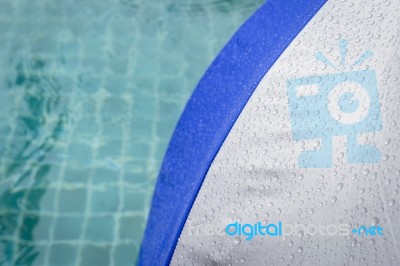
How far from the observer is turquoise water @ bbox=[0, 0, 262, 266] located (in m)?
2.93

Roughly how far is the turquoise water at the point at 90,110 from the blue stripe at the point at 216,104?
923 mm

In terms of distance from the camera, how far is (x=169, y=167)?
7.19ft

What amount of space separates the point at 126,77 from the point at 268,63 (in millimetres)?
1891

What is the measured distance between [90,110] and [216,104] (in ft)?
5.47

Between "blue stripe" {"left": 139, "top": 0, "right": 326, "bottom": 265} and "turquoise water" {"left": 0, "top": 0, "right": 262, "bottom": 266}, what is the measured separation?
923mm

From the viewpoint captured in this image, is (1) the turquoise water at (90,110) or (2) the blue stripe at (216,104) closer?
(2) the blue stripe at (216,104)

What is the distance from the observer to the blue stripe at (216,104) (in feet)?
5.69

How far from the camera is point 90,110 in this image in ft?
11.1

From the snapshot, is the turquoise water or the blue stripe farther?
the turquoise water

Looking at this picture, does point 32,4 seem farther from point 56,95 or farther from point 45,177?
point 45,177

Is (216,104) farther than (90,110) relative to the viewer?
No

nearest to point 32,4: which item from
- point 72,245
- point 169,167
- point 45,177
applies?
point 45,177

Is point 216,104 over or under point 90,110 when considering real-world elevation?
under

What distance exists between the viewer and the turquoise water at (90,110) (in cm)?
293
